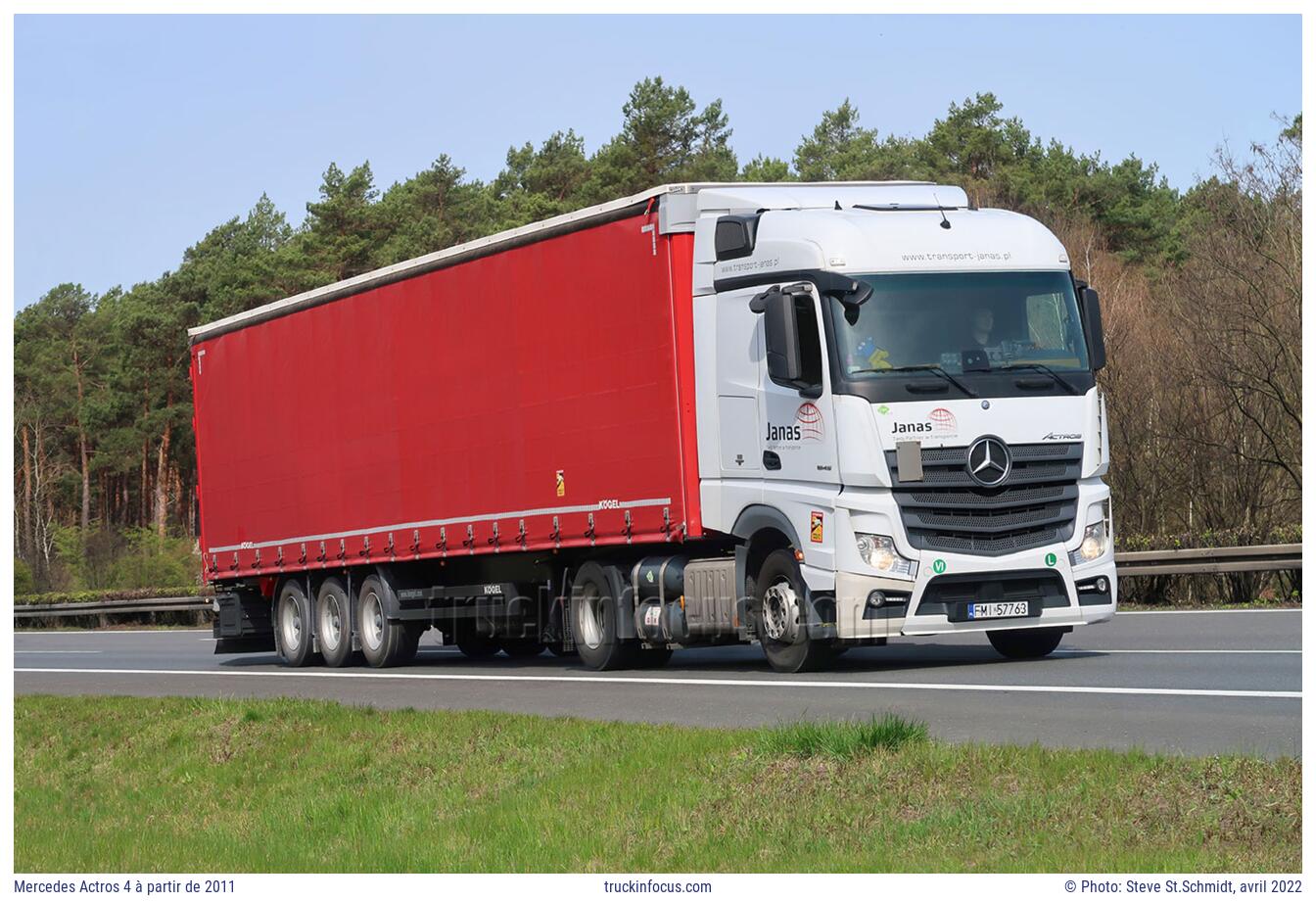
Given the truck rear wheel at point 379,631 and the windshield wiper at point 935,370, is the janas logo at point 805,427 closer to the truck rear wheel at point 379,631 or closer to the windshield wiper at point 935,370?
the windshield wiper at point 935,370

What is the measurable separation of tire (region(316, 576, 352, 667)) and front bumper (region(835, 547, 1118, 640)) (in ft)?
29.2

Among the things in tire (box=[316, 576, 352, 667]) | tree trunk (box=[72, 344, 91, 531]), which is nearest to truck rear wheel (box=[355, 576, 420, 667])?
tire (box=[316, 576, 352, 667])

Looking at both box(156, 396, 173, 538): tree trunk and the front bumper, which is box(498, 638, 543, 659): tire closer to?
the front bumper

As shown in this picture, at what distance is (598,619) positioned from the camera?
18.7 m

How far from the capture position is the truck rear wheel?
71.4ft

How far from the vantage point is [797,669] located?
1641 cm

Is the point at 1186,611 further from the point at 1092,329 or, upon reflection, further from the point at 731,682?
the point at 731,682

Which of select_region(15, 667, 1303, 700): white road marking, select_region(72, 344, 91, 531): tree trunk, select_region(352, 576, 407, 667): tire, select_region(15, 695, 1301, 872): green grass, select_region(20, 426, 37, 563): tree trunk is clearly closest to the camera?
select_region(15, 695, 1301, 872): green grass

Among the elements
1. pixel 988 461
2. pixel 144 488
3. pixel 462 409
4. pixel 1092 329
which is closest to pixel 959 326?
pixel 988 461

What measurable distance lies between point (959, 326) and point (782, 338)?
147 cm

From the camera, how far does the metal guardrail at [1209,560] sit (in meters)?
23.7

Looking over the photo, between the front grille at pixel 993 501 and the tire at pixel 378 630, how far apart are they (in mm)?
8269

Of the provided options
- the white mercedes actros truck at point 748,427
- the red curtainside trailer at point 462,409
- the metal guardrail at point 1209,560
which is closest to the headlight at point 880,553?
the white mercedes actros truck at point 748,427

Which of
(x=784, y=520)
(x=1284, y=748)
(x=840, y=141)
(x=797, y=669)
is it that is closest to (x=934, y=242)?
(x=784, y=520)
